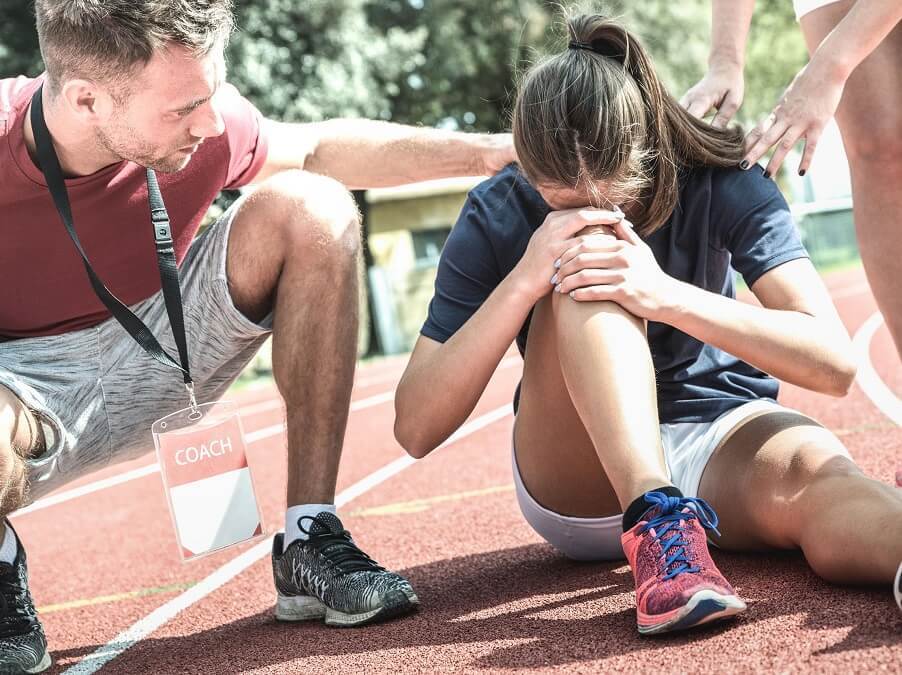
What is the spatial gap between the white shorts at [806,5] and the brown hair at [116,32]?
1926 mm

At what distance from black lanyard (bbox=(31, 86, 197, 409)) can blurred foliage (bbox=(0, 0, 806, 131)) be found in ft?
37.1

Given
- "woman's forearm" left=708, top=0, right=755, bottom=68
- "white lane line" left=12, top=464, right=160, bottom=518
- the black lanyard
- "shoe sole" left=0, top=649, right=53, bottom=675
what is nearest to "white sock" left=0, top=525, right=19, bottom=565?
"shoe sole" left=0, top=649, right=53, bottom=675

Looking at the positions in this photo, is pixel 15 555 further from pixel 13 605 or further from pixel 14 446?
pixel 14 446

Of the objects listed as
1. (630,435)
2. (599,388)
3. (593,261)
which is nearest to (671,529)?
(630,435)

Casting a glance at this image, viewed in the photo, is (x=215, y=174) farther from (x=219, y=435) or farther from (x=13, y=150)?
(x=219, y=435)

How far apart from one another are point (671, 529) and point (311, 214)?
1.35 m

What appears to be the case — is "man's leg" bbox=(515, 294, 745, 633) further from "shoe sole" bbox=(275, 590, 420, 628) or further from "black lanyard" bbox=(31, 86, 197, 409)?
"black lanyard" bbox=(31, 86, 197, 409)

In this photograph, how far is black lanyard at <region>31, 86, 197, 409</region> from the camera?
283 cm

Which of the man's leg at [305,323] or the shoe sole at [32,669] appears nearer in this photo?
the shoe sole at [32,669]

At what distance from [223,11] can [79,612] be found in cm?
201

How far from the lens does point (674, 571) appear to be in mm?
2111

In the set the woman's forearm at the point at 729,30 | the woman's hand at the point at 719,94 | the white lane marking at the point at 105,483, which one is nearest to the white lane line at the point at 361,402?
the white lane marking at the point at 105,483

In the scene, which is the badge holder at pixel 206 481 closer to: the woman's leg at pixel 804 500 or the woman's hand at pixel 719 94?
the woman's leg at pixel 804 500

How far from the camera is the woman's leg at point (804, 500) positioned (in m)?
2.17
